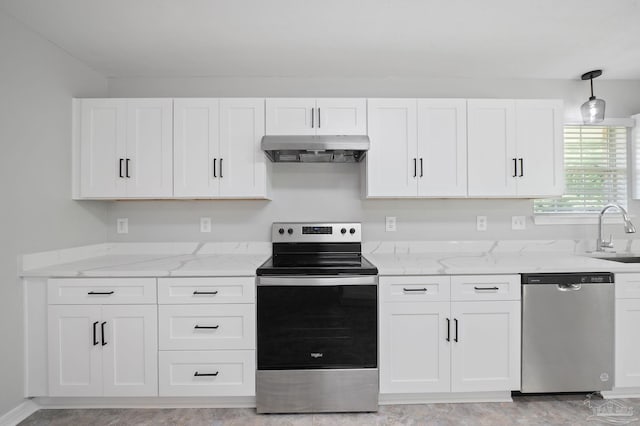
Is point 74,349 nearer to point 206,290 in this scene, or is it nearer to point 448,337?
point 206,290

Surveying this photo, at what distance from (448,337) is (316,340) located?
873mm

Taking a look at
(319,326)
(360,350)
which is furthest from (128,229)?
(360,350)

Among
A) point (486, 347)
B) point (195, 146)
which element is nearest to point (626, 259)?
point (486, 347)

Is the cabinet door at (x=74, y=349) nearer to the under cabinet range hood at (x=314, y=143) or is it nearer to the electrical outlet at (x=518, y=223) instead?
the under cabinet range hood at (x=314, y=143)

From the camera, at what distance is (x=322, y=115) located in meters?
2.42

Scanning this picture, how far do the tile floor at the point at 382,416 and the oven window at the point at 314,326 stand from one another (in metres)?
0.31

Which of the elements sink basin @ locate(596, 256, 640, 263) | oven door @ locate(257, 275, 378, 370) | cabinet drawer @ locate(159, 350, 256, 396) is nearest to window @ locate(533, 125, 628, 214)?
sink basin @ locate(596, 256, 640, 263)

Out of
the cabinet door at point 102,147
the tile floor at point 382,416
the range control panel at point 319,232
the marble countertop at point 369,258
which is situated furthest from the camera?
the range control panel at point 319,232

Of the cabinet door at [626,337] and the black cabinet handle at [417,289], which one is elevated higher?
the black cabinet handle at [417,289]

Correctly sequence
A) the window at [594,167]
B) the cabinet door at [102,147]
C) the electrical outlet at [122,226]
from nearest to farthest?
the cabinet door at [102,147] → the electrical outlet at [122,226] → the window at [594,167]

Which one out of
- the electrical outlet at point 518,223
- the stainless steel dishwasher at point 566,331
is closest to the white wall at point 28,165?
the stainless steel dishwasher at point 566,331

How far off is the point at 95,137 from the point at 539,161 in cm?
345

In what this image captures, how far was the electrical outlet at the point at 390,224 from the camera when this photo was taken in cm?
277

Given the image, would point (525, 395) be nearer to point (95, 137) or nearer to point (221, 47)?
point (221, 47)
